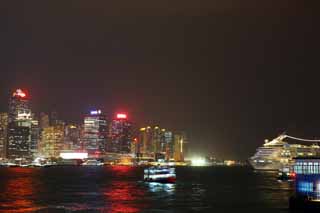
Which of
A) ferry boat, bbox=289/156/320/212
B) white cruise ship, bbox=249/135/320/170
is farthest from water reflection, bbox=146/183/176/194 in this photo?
white cruise ship, bbox=249/135/320/170

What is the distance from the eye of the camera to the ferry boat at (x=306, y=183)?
47791mm

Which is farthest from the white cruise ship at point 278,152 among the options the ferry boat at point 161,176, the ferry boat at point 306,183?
the ferry boat at point 306,183

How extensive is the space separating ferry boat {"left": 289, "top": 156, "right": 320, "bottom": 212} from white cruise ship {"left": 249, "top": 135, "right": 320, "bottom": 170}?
103 metres

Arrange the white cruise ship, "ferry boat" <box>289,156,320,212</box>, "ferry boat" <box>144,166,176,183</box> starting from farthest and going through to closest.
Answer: the white cruise ship < "ferry boat" <box>144,166,176,183</box> < "ferry boat" <box>289,156,320,212</box>

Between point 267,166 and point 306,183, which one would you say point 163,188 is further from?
point 267,166

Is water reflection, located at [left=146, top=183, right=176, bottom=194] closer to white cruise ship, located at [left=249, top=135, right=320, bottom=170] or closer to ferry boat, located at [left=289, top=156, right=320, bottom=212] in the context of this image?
ferry boat, located at [left=289, top=156, right=320, bottom=212]

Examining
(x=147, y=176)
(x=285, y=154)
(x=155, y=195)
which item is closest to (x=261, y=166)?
(x=285, y=154)

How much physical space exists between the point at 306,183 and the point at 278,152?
113 meters

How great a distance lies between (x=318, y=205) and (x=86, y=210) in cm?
2050

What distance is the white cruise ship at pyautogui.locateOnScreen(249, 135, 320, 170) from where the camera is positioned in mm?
154000

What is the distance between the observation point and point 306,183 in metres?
48.7

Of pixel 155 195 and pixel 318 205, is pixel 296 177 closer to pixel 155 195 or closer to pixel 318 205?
pixel 318 205

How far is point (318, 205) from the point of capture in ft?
151

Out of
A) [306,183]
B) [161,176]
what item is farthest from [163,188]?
[306,183]
